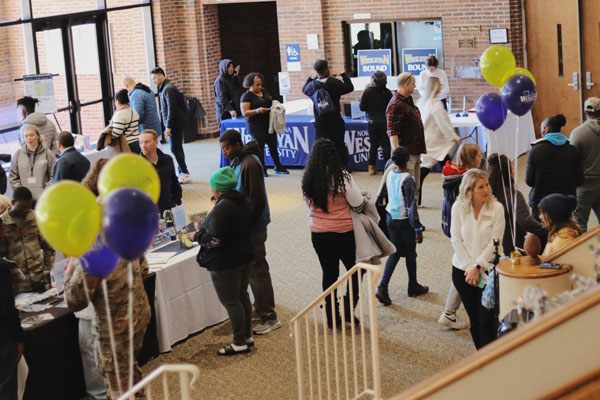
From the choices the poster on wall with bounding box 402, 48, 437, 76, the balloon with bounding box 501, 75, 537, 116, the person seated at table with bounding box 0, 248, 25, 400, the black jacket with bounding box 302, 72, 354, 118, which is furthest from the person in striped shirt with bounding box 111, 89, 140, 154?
the poster on wall with bounding box 402, 48, 437, 76

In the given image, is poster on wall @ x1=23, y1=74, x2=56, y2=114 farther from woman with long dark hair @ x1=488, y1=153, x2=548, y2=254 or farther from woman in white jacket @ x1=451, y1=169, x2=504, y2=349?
woman in white jacket @ x1=451, y1=169, x2=504, y2=349

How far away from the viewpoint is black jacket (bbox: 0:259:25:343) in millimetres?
4508

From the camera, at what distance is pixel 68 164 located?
7.66 m

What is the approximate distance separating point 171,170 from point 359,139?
456 centimetres

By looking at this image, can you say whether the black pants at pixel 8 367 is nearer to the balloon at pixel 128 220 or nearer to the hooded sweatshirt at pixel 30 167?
the balloon at pixel 128 220

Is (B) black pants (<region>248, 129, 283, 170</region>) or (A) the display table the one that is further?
(B) black pants (<region>248, 129, 283, 170</region>)

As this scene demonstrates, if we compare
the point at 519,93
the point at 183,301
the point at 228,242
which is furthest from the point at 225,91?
the point at 519,93

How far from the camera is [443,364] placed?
18.9 feet

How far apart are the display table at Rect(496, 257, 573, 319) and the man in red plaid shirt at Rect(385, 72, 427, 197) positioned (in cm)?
430

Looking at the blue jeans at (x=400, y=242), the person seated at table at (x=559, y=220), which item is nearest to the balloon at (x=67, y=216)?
the person seated at table at (x=559, y=220)

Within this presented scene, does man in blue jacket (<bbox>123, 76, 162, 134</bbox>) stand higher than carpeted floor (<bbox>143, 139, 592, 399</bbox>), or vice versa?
man in blue jacket (<bbox>123, 76, 162, 134</bbox>)

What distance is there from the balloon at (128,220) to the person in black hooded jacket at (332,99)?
709 centimetres

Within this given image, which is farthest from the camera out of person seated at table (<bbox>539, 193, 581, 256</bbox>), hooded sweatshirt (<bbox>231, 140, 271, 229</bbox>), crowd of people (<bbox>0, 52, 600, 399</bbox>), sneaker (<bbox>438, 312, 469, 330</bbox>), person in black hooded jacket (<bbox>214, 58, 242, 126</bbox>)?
person in black hooded jacket (<bbox>214, 58, 242, 126</bbox>)

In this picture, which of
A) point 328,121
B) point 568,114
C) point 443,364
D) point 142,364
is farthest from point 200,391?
point 568,114
